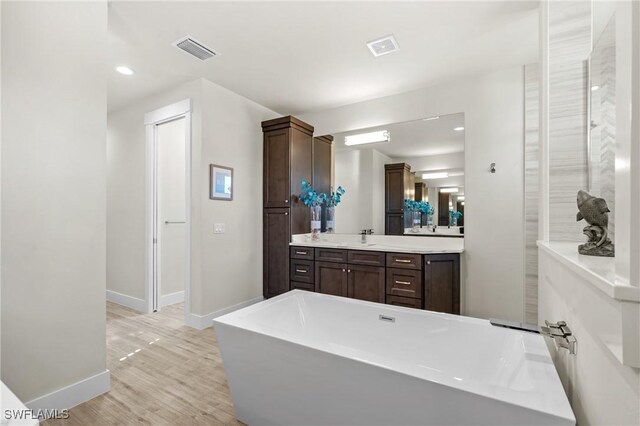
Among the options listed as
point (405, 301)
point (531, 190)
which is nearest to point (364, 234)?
point (405, 301)

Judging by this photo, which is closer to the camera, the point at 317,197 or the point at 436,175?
the point at 436,175

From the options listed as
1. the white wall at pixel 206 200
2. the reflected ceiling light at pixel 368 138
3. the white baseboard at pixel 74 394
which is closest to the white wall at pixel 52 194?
the white baseboard at pixel 74 394

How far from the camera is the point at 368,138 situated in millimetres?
3596

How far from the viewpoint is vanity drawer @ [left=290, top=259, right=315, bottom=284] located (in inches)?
135

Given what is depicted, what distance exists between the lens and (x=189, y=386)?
2035 millimetres

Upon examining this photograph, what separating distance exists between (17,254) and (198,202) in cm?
160

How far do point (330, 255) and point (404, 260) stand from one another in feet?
2.80

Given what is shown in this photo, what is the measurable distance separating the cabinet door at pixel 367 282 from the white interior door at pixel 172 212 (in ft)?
7.69

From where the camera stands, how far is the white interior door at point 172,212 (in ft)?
13.0

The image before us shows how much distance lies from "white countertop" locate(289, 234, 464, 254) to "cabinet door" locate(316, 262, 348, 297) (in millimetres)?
229

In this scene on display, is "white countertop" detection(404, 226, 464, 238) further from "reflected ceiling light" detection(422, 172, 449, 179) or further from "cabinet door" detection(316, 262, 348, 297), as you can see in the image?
"cabinet door" detection(316, 262, 348, 297)

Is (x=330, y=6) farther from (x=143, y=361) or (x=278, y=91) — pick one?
(x=143, y=361)

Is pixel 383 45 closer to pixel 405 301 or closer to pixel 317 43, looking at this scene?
pixel 317 43

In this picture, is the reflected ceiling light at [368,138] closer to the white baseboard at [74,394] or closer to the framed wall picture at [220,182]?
the framed wall picture at [220,182]
